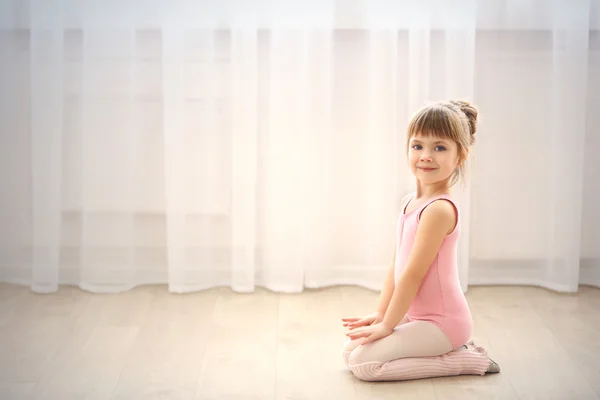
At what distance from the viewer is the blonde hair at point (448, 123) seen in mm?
1661

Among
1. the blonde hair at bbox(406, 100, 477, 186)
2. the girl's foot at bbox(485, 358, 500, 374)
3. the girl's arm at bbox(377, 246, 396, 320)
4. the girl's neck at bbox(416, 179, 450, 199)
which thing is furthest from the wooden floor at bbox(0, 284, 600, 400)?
the blonde hair at bbox(406, 100, 477, 186)

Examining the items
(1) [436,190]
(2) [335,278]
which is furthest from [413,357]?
(2) [335,278]

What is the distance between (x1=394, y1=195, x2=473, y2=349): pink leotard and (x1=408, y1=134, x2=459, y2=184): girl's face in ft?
0.16

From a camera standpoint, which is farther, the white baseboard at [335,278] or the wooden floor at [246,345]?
the white baseboard at [335,278]

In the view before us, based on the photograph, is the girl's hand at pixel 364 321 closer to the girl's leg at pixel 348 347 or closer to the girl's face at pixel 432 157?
the girl's leg at pixel 348 347

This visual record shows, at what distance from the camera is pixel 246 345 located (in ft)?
6.10

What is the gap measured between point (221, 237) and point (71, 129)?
477 millimetres

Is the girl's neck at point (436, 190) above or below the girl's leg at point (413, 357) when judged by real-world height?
above

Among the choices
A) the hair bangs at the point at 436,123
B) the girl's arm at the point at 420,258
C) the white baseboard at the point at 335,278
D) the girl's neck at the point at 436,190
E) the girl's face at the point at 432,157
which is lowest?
the white baseboard at the point at 335,278

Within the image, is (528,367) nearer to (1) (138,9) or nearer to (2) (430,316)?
(2) (430,316)

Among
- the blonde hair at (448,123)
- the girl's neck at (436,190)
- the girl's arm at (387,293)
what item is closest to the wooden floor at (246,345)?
the girl's arm at (387,293)

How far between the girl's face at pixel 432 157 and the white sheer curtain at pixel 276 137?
0.50m

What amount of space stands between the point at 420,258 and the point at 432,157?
196 mm

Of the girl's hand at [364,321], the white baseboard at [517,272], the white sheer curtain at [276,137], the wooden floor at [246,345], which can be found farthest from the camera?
the white baseboard at [517,272]
